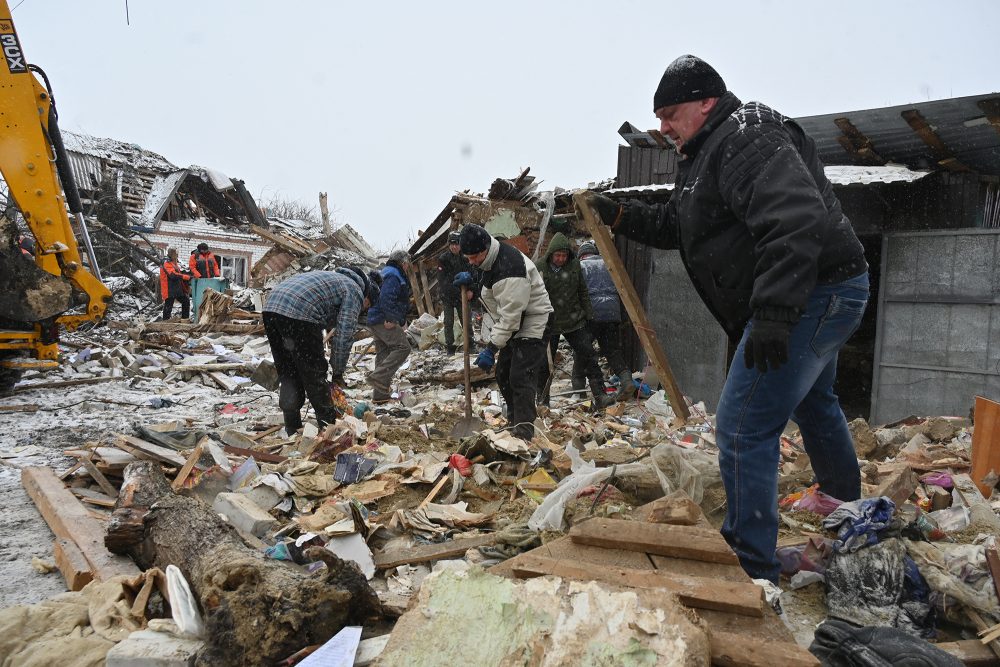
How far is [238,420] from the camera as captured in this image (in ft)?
23.5

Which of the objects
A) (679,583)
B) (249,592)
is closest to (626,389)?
(679,583)

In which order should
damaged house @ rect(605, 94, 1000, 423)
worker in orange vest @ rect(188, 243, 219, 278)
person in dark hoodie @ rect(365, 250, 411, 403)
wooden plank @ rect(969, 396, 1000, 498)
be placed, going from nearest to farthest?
wooden plank @ rect(969, 396, 1000, 498), damaged house @ rect(605, 94, 1000, 423), person in dark hoodie @ rect(365, 250, 411, 403), worker in orange vest @ rect(188, 243, 219, 278)

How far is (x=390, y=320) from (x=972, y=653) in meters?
6.75

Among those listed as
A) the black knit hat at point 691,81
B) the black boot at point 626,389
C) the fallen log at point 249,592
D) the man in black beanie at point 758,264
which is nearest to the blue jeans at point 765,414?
the man in black beanie at point 758,264

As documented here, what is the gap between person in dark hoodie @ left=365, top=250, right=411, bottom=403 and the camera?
7945 millimetres

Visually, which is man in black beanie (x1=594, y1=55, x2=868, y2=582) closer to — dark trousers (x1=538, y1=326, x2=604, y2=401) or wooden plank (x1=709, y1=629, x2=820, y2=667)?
wooden plank (x1=709, y1=629, x2=820, y2=667)

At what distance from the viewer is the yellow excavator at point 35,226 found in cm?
681

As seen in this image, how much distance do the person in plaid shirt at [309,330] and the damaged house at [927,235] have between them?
466 cm

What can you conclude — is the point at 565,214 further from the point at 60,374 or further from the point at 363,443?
the point at 60,374

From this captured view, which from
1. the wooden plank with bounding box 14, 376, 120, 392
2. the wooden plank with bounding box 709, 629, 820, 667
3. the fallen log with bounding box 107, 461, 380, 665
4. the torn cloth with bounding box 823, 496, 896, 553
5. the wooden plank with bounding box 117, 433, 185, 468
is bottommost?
the wooden plank with bounding box 14, 376, 120, 392

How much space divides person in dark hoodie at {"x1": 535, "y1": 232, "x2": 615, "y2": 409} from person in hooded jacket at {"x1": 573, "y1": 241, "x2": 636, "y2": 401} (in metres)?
0.30

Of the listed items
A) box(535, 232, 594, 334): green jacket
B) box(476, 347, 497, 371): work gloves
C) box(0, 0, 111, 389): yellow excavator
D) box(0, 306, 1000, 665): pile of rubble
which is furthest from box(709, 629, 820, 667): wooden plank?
box(0, 0, 111, 389): yellow excavator

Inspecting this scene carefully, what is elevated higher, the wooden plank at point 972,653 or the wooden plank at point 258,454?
the wooden plank at point 972,653

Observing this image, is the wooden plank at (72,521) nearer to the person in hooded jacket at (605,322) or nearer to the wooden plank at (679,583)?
the wooden plank at (679,583)
